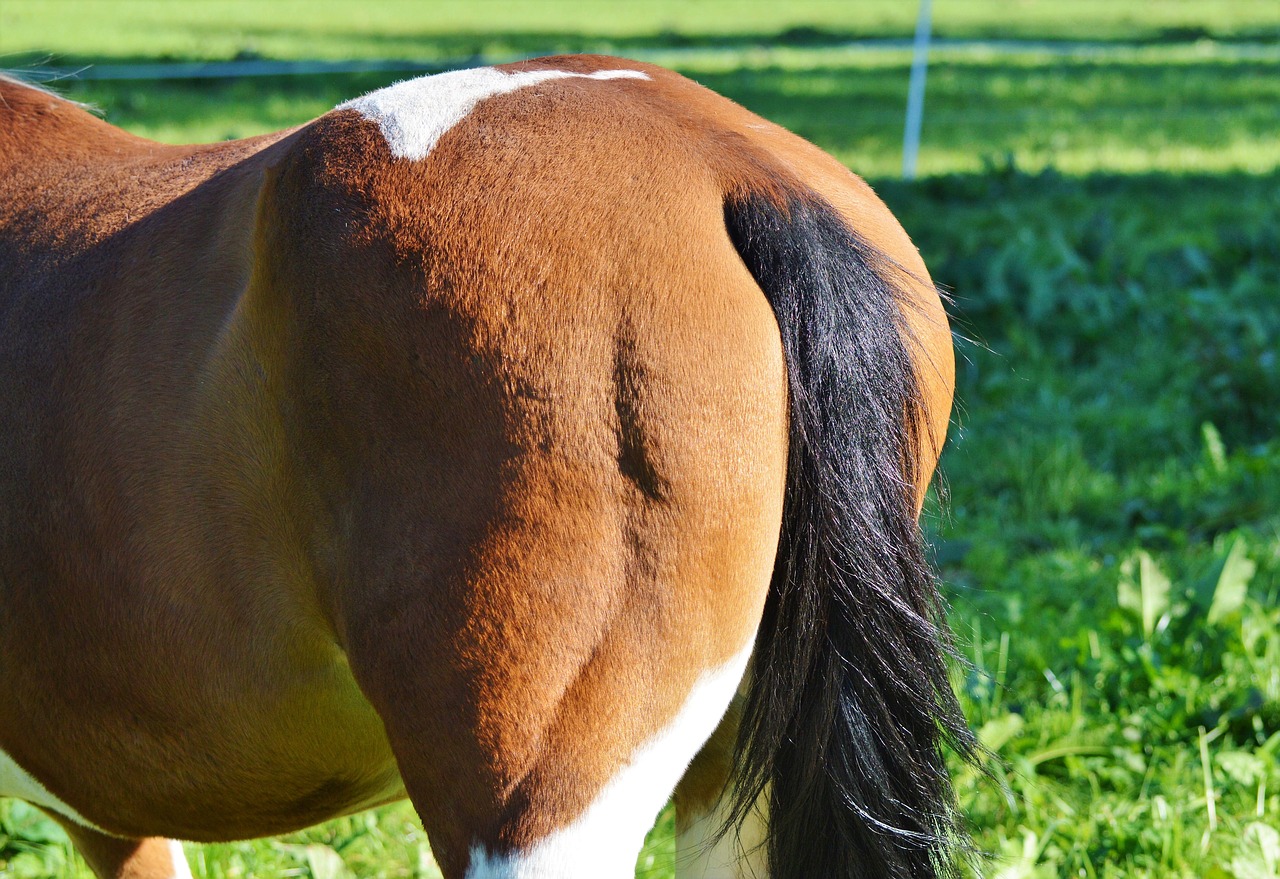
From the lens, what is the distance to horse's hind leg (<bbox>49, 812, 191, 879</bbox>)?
202cm

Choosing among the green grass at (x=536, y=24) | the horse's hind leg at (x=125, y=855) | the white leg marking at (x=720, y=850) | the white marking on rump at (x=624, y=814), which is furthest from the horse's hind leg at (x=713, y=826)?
the green grass at (x=536, y=24)

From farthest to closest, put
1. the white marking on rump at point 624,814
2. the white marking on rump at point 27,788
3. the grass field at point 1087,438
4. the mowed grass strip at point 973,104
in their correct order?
the mowed grass strip at point 973,104 → the grass field at point 1087,438 → the white marking on rump at point 27,788 → the white marking on rump at point 624,814

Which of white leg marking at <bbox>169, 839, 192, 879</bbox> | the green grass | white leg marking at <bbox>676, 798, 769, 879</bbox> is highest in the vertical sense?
the green grass

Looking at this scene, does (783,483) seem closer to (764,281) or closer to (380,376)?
(764,281)

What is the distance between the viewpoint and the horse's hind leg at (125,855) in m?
2.02

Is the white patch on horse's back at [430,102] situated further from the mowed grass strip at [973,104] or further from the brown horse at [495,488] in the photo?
the mowed grass strip at [973,104]

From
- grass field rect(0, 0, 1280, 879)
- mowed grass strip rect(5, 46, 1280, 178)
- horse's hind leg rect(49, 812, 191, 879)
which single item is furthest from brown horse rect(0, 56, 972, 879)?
mowed grass strip rect(5, 46, 1280, 178)

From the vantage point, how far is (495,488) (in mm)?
1178

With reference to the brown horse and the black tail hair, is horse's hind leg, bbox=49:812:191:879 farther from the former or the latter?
the black tail hair

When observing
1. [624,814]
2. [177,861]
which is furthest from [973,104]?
[624,814]

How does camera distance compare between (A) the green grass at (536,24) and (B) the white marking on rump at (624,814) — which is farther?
(A) the green grass at (536,24)

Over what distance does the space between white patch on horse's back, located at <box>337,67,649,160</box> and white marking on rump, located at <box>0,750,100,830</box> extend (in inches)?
42.0

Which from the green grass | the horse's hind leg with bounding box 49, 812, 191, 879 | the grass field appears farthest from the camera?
the green grass

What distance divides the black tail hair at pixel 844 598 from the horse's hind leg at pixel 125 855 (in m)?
1.19
